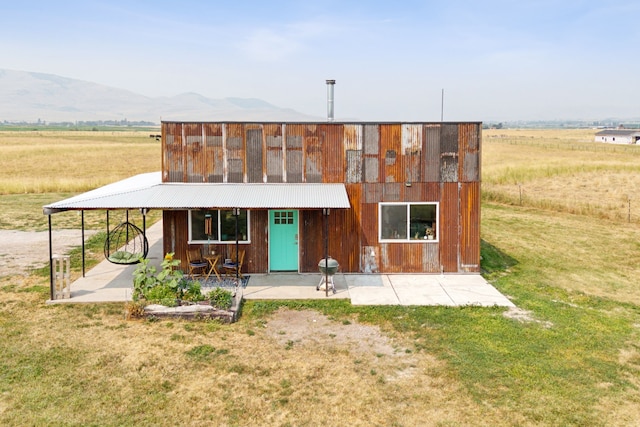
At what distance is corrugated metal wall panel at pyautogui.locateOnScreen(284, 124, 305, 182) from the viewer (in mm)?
14484

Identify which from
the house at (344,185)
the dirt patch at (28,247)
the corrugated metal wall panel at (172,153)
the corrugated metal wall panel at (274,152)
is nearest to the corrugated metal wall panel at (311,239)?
the house at (344,185)

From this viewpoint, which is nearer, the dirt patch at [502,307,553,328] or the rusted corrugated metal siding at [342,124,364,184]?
the dirt patch at [502,307,553,328]

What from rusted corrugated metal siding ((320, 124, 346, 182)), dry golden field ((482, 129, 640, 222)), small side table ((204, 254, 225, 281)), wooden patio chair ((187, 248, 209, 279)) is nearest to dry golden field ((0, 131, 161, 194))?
wooden patio chair ((187, 248, 209, 279))

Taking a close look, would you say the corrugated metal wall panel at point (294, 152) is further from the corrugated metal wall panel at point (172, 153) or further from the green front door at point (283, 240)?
the corrugated metal wall panel at point (172, 153)

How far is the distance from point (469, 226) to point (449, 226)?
550mm

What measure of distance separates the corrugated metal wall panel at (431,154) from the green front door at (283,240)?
3.69m

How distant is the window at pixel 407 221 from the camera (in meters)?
14.7

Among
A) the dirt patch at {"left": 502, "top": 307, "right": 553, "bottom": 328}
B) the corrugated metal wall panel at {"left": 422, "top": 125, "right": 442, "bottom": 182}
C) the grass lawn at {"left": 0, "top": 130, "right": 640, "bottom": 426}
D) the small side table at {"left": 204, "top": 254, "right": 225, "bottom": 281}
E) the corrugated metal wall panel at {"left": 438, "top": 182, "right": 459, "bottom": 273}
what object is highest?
the corrugated metal wall panel at {"left": 422, "top": 125, "right": 442, "bottom": 182}

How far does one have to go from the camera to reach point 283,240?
47.9ft

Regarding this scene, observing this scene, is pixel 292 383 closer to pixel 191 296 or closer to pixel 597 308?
pixel 191 296

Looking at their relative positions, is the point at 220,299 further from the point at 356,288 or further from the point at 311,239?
the point at 311,239

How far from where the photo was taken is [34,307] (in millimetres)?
11789

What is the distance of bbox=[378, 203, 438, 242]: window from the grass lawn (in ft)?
7.94

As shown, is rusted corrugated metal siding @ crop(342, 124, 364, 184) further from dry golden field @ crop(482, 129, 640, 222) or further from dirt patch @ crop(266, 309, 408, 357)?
Answer: dry golden field @ crop(482, 129, 640, 222)
